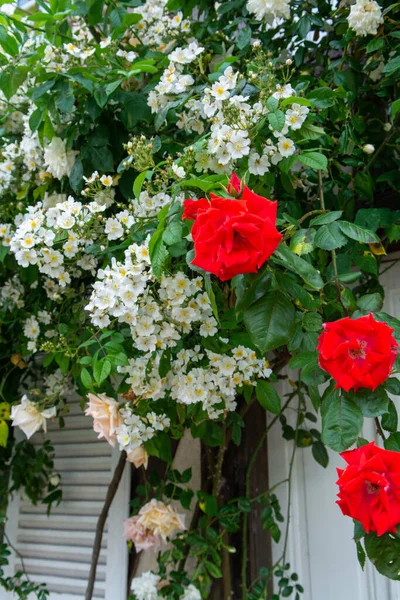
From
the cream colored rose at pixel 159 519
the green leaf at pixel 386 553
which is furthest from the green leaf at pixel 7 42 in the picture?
the green leaf at pixel 386 553

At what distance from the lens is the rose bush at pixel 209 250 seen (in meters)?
0.84

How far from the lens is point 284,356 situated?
5.25 feet

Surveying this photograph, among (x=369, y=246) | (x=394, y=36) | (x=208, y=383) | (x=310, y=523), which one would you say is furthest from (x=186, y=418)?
(x=394, y=36)

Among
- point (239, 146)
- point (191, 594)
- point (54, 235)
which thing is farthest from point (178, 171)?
point (191, 594)

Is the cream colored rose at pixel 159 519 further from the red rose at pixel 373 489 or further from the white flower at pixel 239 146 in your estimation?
the white flower at pixel 239 146

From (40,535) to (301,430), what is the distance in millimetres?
1064

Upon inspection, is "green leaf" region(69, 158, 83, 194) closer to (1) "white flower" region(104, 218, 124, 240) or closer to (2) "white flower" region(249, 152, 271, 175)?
(1) "white flower" region(104, 218, 124, 240)

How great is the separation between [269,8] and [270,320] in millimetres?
1018

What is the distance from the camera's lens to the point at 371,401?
0.83 meters

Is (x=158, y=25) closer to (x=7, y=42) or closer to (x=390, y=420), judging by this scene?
(x=7, y=42)

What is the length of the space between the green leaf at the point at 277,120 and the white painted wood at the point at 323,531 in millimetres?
691

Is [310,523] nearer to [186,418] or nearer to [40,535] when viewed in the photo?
[186,418]

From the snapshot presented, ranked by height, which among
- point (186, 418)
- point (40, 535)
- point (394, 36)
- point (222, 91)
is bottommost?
point (40, 535)

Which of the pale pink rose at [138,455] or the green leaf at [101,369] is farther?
the pale pink rose at [138,455]
